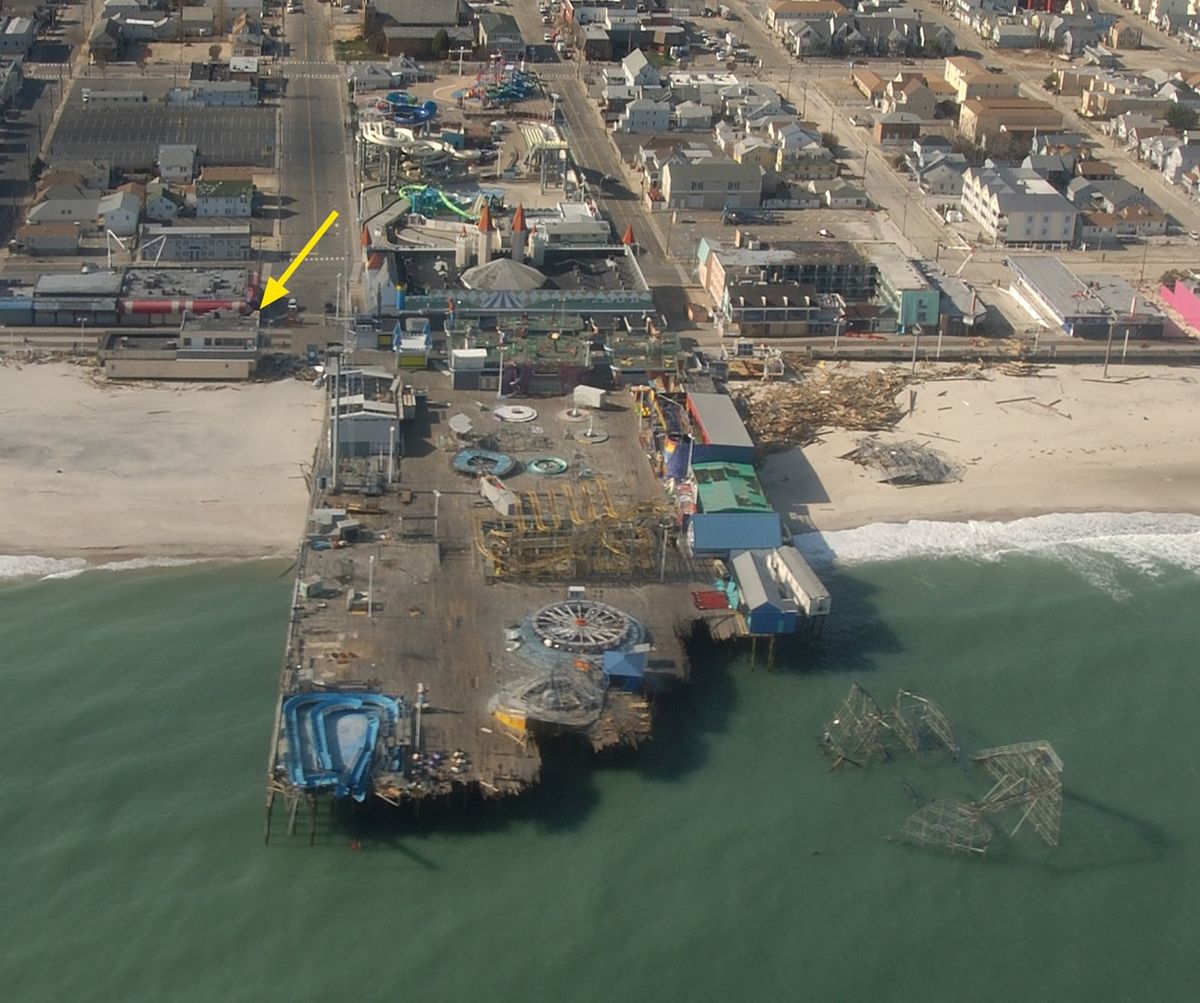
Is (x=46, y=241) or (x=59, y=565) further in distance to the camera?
(x=46, y=241)

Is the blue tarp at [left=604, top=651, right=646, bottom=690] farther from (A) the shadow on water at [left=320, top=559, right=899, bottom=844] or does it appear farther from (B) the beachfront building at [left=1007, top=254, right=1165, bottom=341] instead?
(B) the beachfront building at [left=1007, top=254, right=1165, bottom=341]

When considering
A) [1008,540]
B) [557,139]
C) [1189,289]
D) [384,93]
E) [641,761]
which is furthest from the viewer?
[384,93]

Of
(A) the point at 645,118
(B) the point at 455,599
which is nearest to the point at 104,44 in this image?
(A) the point at 645,118

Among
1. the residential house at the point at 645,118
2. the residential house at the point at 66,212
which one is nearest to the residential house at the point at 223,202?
the residential house at the point at 66,212

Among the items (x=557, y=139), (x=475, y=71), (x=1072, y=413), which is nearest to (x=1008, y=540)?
(x=1072, y=413)

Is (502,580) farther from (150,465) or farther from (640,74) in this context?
(640,74)

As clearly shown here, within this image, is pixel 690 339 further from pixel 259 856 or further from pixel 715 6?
pixel 715 6
